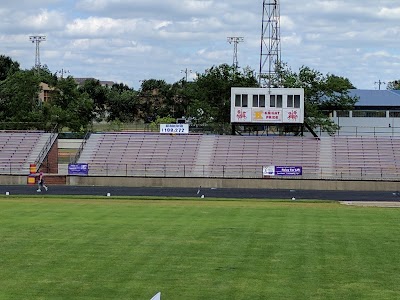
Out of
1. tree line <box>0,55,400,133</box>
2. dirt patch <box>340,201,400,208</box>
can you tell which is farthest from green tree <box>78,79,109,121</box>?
dirt patch <box>340,201,400,208</box>

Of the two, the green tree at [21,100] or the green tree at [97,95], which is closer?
the green tree at [21,100]

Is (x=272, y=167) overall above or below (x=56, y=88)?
below

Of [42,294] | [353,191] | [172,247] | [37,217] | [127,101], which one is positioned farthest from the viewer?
[127,101]

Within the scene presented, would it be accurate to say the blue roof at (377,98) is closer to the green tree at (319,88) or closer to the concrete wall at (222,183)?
the green tree at (319,88)

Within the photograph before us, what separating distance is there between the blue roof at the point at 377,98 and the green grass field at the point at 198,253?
68.6m

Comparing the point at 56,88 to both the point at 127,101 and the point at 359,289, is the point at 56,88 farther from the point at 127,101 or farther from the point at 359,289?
the point at 359,289

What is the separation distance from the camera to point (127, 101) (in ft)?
489

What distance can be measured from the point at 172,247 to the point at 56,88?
93079mm

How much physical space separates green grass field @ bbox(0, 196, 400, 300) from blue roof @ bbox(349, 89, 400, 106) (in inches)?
2701

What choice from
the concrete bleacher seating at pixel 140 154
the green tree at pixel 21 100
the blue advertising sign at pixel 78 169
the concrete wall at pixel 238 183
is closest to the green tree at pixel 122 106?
the green tree at pixel 21 100

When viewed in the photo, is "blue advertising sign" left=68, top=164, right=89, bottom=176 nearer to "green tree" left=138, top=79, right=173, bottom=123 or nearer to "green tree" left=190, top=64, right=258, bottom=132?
"green tree" left=190, top=64, right=258, bottom=132

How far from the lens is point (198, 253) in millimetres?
30938

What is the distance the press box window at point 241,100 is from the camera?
249 ft

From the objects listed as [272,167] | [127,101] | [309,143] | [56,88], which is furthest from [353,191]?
[127,101]
